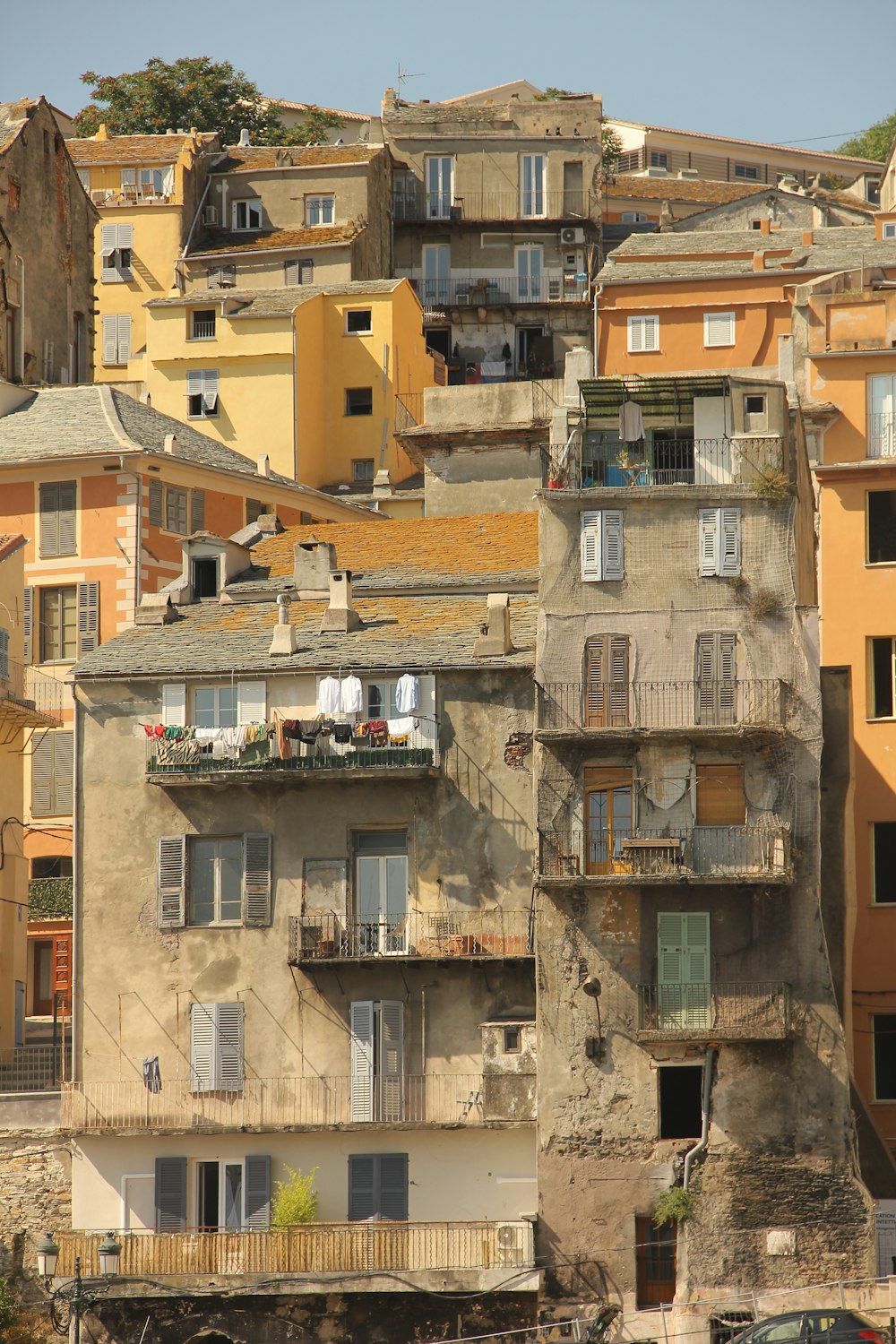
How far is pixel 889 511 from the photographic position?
5872cm

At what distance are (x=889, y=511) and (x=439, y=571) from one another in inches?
446

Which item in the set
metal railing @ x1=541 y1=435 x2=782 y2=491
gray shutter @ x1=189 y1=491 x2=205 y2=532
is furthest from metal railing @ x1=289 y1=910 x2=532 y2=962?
gray shutter @ x1=189 y1=491 x2=205 y2=532

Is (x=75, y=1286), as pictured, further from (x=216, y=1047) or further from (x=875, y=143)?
(x=875, y=143)

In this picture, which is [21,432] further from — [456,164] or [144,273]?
[456,164]

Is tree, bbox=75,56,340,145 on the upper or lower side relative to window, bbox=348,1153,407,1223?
upper

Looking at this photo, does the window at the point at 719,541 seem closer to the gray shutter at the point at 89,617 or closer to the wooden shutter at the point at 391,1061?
the wooden shutter at the point at 391,1061

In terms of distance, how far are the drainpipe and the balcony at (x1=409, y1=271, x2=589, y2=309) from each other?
2004 inches

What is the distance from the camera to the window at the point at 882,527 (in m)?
58.4

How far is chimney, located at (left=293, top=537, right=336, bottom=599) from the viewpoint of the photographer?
56188 millimetres

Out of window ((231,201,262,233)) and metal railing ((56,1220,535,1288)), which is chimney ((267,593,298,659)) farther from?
window ((231,201,262,233))

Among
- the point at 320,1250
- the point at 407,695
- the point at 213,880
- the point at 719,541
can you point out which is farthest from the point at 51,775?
the point at 719,541

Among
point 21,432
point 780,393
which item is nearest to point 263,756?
point 780,393

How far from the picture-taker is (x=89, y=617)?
68250 millimetres

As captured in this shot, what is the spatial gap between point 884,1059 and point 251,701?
16.1 metres
